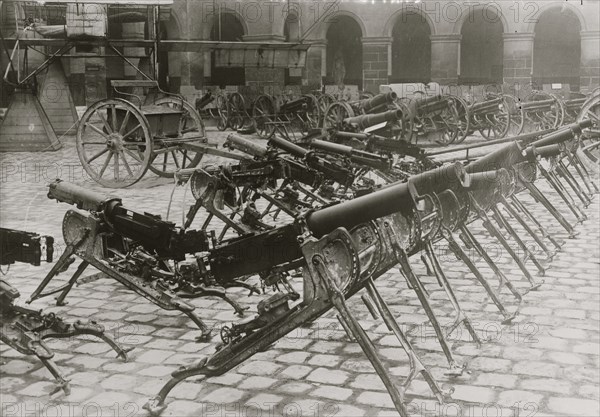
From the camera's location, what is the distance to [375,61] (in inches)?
1155

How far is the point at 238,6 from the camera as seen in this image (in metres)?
27.6

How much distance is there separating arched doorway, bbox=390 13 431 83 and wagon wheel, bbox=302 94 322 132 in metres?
13.5

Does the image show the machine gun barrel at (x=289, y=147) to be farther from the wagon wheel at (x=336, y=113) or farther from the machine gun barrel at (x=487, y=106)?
the machine gun barrel at (x=487, y=106)

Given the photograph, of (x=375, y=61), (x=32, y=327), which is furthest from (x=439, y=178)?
(x=375, y=61)

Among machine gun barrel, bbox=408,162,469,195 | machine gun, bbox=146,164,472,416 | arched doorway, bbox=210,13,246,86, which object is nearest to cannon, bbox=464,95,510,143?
arched doorway, bbox=210,13,246,86

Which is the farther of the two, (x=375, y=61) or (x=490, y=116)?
(x=375, y=61)

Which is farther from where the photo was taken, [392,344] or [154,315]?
[154,315]

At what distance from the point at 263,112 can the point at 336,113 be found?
3862 mm

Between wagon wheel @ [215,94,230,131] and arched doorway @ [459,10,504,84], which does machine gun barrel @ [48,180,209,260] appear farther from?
arched doorway @ [459,10,504,84]

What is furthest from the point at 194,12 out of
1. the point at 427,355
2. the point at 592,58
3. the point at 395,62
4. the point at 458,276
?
the point at 427,355

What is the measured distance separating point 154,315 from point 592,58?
23662mm

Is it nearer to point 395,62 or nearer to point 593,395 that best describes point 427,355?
point 593,395

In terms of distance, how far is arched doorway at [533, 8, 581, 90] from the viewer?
106 feet

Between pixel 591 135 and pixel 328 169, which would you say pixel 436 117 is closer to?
pixel 591 135
